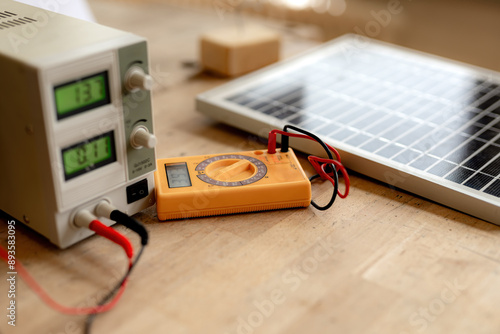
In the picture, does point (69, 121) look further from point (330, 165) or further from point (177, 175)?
point (330, 165)

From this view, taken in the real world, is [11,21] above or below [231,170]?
above

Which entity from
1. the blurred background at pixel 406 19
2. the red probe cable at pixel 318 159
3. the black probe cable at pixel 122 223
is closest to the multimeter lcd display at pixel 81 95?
the black probe cable at pixel 122 223

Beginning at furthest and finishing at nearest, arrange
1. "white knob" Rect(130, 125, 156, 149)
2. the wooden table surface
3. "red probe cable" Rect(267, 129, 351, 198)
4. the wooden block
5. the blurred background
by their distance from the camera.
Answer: the blurred background, the wooden block, "red probe cable" Rect(267, 129, 351, 198), "white knob" Rect(130, 125, 156, 149), the wooden table surface

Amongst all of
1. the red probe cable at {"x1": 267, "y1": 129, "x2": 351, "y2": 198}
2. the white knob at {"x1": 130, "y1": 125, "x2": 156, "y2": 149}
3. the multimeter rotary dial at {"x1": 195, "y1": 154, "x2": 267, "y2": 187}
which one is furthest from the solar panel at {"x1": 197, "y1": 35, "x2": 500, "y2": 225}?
the white knob at {"x1": 130, "y1": 125, "x2": 156, "y2": 149}

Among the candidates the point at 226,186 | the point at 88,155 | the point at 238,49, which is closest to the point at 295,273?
the point at 226,186

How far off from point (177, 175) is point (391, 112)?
0.43 metres

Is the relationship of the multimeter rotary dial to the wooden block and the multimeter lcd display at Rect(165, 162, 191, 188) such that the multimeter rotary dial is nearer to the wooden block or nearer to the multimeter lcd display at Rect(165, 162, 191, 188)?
the multimeter lcd display at Rect(165, 162, 191, 188)

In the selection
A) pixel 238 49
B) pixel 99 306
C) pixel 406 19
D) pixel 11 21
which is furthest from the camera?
pixel 406 19

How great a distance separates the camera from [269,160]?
837mm

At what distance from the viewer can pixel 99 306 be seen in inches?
24.5

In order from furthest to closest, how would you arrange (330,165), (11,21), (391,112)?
(391,112), (330,165), (11,21)

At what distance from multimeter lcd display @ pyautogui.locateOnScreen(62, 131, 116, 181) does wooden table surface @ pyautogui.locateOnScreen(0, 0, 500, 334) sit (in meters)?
0.11

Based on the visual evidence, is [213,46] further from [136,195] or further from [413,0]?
[413,0]

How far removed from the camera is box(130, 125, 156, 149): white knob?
2.35 feet
